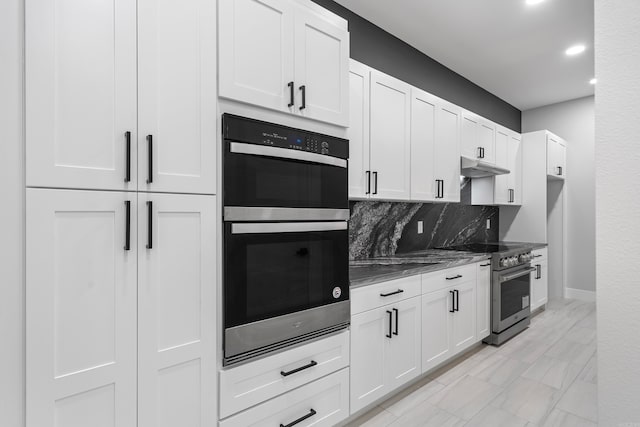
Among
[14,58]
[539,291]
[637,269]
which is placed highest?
[14,58]

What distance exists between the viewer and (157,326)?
4.11 ft

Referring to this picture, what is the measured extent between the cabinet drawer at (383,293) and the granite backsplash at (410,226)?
2.13 ft

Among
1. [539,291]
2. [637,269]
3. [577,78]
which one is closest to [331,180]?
[637,269]

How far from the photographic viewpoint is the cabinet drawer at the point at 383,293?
197 cm

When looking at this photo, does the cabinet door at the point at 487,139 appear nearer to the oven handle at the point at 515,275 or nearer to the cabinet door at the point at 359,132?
the oven handle at the point at 515,275

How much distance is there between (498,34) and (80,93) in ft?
11.3

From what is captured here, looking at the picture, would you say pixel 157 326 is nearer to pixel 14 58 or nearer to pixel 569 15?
pixel 14 58

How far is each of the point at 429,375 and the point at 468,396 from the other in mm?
347

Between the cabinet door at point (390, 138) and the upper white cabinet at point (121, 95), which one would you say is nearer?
the upper white cabinet at point (121, 95)

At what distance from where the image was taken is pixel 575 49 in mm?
3418

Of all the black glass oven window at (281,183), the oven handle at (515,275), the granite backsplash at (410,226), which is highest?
the black glass oven window at (281,183)

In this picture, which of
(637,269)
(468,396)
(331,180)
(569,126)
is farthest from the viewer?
(569,126)

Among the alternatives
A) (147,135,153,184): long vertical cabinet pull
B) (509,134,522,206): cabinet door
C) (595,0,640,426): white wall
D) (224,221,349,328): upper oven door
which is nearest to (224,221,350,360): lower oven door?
(224,221,349,328): upper oven door

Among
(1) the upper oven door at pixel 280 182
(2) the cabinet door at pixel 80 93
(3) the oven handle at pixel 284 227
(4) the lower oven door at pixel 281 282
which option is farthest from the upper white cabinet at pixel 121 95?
(4) the lower oven door at pixel 281 282
